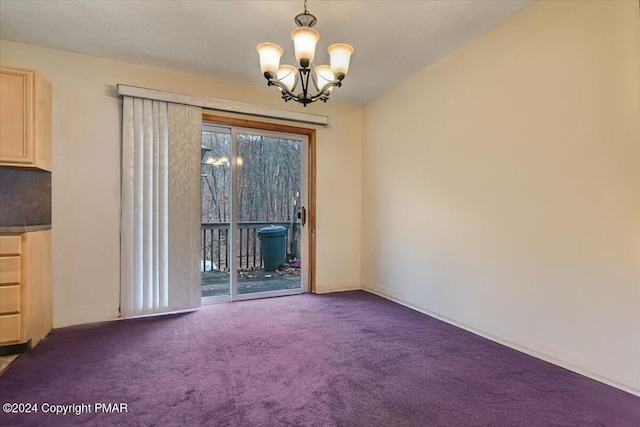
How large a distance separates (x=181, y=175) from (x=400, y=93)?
267 cm

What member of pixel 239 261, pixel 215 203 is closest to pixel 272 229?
pixel 239 261

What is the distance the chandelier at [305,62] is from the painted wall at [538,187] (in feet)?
4.63

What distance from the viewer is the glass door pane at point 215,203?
12.1 ft

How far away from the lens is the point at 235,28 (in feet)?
8.41

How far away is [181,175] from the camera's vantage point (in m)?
3.28

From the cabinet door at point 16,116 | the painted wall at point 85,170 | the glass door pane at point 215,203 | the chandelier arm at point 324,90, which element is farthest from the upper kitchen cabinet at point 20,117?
the chandelier arm at point 324,90

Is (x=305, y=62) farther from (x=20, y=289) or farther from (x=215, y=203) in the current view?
(x=20, y=289)

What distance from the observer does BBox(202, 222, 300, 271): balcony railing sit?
12.5ft

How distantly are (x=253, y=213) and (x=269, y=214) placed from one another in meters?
0.22

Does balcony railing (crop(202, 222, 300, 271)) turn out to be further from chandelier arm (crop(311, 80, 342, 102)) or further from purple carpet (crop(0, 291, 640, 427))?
chandelier arm (crop(311, 80, 342, 102))

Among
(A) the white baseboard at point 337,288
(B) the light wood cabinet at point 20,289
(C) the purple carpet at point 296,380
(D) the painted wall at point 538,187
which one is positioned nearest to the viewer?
(C) the purple carpet at point 296,380

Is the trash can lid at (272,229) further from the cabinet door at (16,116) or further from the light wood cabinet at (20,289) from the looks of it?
the cabinet door at (16,116)

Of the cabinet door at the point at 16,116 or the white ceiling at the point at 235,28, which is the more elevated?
the white ceiling at the point at 235,28

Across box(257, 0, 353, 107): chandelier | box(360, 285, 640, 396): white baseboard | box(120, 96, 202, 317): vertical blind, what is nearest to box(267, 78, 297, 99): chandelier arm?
box(257, 0, 353, 107): chandelier
